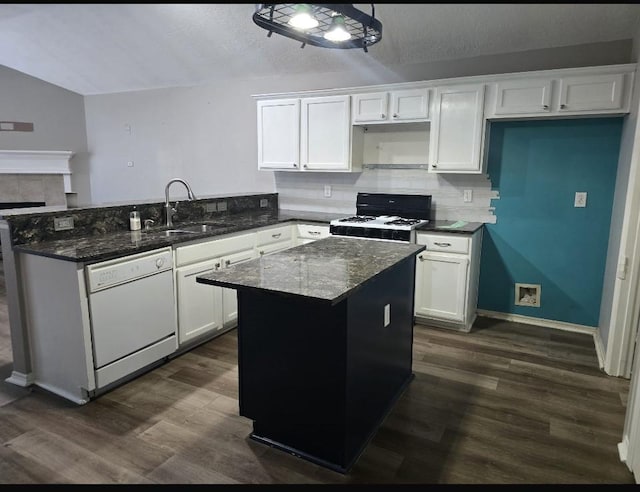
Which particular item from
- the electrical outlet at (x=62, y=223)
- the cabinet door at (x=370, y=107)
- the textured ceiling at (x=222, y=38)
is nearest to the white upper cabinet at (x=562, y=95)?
the textured ceiling at (x=222, y=38)

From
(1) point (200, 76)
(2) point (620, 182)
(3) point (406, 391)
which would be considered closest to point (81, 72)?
(1) point (200, 76)

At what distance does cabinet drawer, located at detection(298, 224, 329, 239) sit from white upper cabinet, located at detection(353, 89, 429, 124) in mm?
1038

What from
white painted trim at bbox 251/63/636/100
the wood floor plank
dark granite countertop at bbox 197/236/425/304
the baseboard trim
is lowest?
the wood floor plank

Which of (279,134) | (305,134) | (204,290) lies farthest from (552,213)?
(204,290)

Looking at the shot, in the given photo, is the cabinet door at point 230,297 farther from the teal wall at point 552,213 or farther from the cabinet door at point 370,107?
the teal wall at point 552,213

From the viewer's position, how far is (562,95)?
3252 millimetres

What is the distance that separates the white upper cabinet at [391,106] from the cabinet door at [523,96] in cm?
60

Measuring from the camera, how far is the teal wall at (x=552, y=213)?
11.5 feet

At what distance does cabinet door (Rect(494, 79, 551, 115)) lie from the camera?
3305 mm

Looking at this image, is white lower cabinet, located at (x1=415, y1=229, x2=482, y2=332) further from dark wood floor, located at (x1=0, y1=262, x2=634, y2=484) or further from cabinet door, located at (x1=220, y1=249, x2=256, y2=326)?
cabinet door, located at (x1=220, y1=249, x2=256, y2=326)

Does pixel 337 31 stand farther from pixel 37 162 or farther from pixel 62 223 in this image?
pixel 37 162

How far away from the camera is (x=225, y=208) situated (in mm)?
4223

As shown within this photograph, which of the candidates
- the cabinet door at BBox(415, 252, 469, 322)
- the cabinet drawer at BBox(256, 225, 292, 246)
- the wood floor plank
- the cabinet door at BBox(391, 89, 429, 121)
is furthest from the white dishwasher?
the cabinet door at BBox(391, 89, 429, 121)

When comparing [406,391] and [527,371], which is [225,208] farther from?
[527,371]
